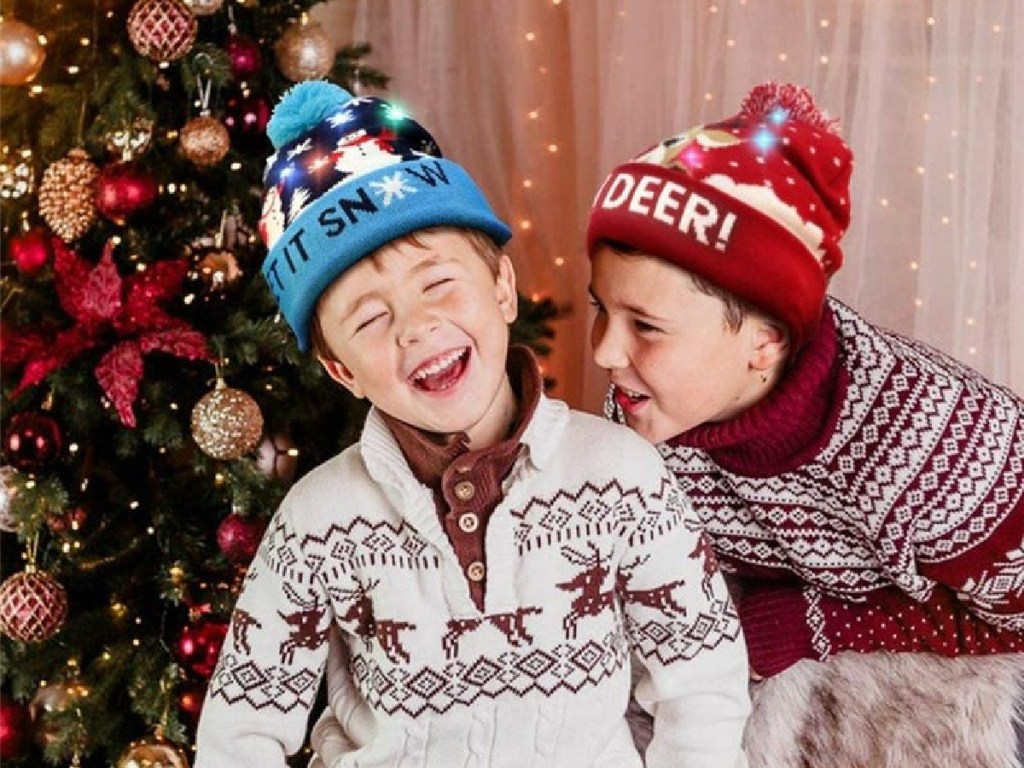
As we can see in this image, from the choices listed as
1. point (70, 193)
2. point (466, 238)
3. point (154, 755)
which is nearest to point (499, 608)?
point (466, 238)

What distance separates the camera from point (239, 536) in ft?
5.01

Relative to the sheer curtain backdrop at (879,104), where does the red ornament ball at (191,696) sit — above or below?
below

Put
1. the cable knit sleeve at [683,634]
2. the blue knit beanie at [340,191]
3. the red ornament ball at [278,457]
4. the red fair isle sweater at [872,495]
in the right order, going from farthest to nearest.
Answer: the red ornament ball at [278,457] → the red fair isle sweater at [872,495] → the cable knit sleeve at [683,634] → the blue knit beanie at [340,191]

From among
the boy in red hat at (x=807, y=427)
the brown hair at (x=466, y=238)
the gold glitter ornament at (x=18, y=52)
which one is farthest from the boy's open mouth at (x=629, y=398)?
the gold glitter ornament at (x=18, y=52)

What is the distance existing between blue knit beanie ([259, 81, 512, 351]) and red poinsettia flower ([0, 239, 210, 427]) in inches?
14.9

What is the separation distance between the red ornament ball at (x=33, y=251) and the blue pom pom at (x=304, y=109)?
526 millimetres

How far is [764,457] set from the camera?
1.32 m

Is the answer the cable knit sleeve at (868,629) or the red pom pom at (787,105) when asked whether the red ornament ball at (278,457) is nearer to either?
the cable knit sleeve at (868,629)

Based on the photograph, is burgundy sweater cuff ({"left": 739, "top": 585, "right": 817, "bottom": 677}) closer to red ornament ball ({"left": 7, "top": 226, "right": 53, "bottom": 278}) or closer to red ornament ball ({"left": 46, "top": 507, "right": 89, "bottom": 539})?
red ornament ball ({"left": 46, "top": 507, "right": 89, "bottom": 539})

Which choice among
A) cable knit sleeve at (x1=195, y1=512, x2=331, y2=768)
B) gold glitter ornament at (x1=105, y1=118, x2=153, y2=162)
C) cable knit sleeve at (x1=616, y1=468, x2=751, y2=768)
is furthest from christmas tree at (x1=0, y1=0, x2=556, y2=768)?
cable knit sleeve at (x1=616, y1=468, x2=751, y2=768)

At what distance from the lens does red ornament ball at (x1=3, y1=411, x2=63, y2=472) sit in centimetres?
150

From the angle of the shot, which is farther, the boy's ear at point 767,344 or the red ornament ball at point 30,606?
the red ornament ball at point 30,606

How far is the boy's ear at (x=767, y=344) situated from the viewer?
1.24 meters

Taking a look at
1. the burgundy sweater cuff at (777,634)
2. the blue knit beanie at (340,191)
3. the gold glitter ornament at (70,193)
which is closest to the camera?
the blue knit beanie at (340,191)
